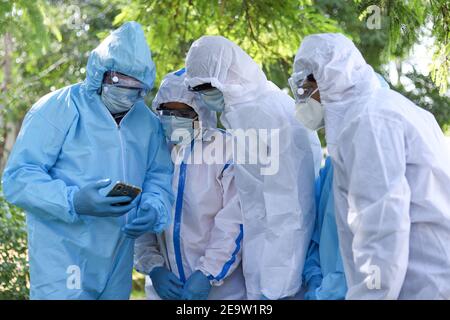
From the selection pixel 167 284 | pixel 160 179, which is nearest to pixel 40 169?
pixel 160 179

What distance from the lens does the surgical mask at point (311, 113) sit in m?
3.46

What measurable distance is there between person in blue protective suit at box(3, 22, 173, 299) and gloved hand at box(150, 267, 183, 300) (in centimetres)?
18

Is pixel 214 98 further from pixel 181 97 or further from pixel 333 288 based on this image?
pixel 333 288

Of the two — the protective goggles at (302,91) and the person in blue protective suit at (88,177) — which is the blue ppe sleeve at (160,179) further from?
the protective goggles at (302,91)

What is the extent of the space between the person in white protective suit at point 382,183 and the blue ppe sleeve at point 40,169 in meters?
1.34

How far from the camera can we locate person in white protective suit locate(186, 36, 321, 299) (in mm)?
3652

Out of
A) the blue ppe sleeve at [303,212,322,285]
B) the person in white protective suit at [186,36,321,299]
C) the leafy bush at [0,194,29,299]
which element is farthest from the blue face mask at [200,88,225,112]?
the leafy bush at [0,194,29,299]

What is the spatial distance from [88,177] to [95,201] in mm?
287

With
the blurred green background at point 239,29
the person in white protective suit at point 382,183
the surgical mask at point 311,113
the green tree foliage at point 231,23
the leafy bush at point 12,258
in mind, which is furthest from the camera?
the leafy bush at point 12,258

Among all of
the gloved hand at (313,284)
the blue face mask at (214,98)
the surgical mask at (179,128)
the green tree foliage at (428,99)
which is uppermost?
the blue face mask at (214,98)

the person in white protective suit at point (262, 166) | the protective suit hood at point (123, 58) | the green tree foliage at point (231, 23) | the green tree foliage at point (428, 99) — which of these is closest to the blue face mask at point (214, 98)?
the person in white protective suit at point (262, 166)

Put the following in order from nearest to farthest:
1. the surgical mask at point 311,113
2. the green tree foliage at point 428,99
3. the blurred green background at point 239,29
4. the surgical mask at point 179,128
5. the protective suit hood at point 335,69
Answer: the protective suit hood at point 335,69, the surgical mask at point 311,113, the surgical mask at point 179,128, the blurred green background at point 239,29, the green tree foliage at point 428,99

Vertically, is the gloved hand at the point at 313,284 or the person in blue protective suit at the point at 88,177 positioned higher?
the person in blue protective suit at the point at 88,177

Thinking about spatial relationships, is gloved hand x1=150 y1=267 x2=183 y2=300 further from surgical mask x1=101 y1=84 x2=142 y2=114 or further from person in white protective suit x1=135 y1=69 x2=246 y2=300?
surgical mask x1=101 y1=84 x2=142 y2=114
